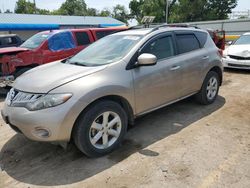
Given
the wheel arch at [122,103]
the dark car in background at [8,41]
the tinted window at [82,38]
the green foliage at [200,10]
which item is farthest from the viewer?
the green foliage at [200,10]

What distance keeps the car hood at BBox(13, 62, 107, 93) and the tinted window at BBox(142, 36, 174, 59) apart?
0.94 meters

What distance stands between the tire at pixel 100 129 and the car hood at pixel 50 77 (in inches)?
18.8

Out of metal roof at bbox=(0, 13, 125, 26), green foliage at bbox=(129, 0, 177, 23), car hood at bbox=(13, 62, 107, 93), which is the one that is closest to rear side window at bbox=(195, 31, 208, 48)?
car hood at bbox=(13, 62, 107, 93)

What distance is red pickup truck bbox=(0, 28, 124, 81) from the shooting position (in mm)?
7215

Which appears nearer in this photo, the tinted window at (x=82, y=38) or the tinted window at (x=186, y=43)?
the tinted window at (x=186, y=43)

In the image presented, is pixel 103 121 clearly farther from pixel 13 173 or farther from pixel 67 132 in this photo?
pixel 13 173

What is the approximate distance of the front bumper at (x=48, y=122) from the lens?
10.3 ft

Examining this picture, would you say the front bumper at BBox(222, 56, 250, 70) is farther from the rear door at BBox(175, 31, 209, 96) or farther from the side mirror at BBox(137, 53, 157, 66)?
the side mirror at BBox(137, 53, 157, 66)

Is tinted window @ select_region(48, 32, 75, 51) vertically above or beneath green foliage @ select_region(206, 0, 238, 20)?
beneath

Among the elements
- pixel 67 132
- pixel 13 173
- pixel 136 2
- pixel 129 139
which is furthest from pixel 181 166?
pixel 136 2

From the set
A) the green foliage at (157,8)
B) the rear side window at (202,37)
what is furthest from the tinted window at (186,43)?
the green foliage at (157,8)

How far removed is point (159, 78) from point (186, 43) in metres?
1.22

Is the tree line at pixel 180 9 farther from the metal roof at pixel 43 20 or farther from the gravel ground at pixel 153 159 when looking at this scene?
the gravel ground at pixel 153 159

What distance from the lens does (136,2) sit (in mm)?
65938
